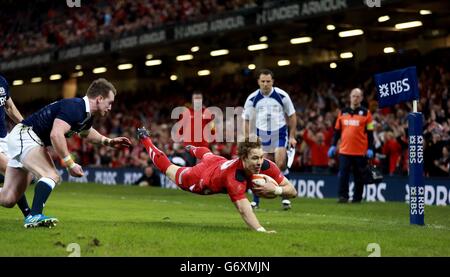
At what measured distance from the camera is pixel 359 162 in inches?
752

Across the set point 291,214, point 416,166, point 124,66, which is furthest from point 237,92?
point 416,166

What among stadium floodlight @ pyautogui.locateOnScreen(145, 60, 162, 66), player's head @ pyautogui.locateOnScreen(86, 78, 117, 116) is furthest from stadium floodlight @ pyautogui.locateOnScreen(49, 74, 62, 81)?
player's head @ pyautogui.locateOnScreen(86, 78, 117, 116)

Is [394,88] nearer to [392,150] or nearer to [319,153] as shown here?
[392,150]

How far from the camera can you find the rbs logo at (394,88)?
40.3 feet

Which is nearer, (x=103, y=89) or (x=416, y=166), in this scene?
(x=103, y=89)

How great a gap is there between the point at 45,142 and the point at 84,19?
35.7 metres

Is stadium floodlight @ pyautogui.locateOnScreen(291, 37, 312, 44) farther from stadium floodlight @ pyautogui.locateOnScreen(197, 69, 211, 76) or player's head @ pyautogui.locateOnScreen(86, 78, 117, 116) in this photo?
player's head @ pyautogui.locateOnScreen(86, 78, 117, 116)

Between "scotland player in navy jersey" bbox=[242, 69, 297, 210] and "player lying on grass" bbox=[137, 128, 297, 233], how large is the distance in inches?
176

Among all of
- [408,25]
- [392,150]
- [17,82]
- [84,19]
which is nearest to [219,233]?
[392,150]

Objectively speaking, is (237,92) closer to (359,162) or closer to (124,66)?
(124,66)

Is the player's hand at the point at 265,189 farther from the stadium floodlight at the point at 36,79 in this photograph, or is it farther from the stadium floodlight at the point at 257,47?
the stadium floodlight at the point at 36,79

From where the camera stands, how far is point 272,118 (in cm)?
1667

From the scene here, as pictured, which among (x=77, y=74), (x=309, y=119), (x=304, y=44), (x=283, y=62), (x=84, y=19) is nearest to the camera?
(x=309, y=119)
